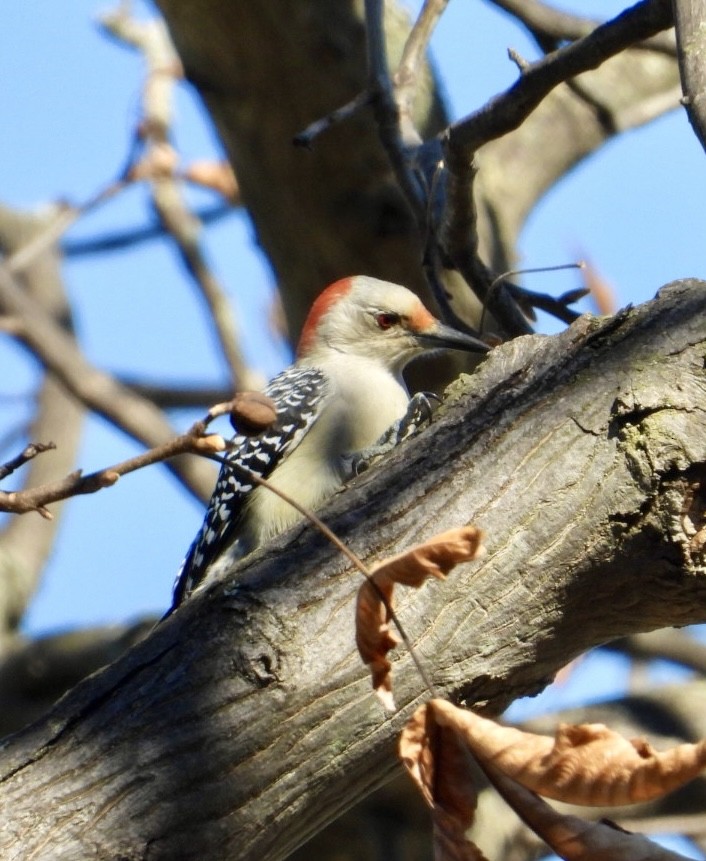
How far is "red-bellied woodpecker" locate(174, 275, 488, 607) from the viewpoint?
466 cm

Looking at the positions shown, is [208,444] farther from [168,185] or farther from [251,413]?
[168,185]

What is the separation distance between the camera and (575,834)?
82.1 inches

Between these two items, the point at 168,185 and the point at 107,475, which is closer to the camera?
the point at 107,475

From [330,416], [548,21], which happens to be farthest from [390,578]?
[548,21]

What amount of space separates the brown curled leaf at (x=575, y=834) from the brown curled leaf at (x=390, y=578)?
10.4 inches

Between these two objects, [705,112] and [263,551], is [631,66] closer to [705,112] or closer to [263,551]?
[705,112]

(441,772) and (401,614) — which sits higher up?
(401,614)

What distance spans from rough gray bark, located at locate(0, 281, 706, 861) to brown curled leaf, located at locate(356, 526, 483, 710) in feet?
1.96

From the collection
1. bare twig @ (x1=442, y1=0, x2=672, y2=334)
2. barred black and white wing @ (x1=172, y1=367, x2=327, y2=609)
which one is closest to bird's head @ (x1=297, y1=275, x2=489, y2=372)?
barred black and white wing @ (x1=172, y1=367, x2=327, y2=609)

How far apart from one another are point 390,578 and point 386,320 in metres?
3.79

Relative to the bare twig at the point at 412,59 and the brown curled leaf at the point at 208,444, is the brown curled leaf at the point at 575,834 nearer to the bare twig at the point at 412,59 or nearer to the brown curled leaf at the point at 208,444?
the brown curled leaf at the point at 208,444

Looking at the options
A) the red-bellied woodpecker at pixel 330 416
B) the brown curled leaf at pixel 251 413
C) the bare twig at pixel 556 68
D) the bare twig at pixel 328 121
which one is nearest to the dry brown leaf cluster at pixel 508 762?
the brown curled leaf at pixel 251 413

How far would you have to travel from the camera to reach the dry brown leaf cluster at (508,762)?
6.39 ft

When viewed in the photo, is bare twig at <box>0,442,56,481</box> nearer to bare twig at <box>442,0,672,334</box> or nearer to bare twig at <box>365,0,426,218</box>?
bare twig at <box>442,0,672,334</box>
